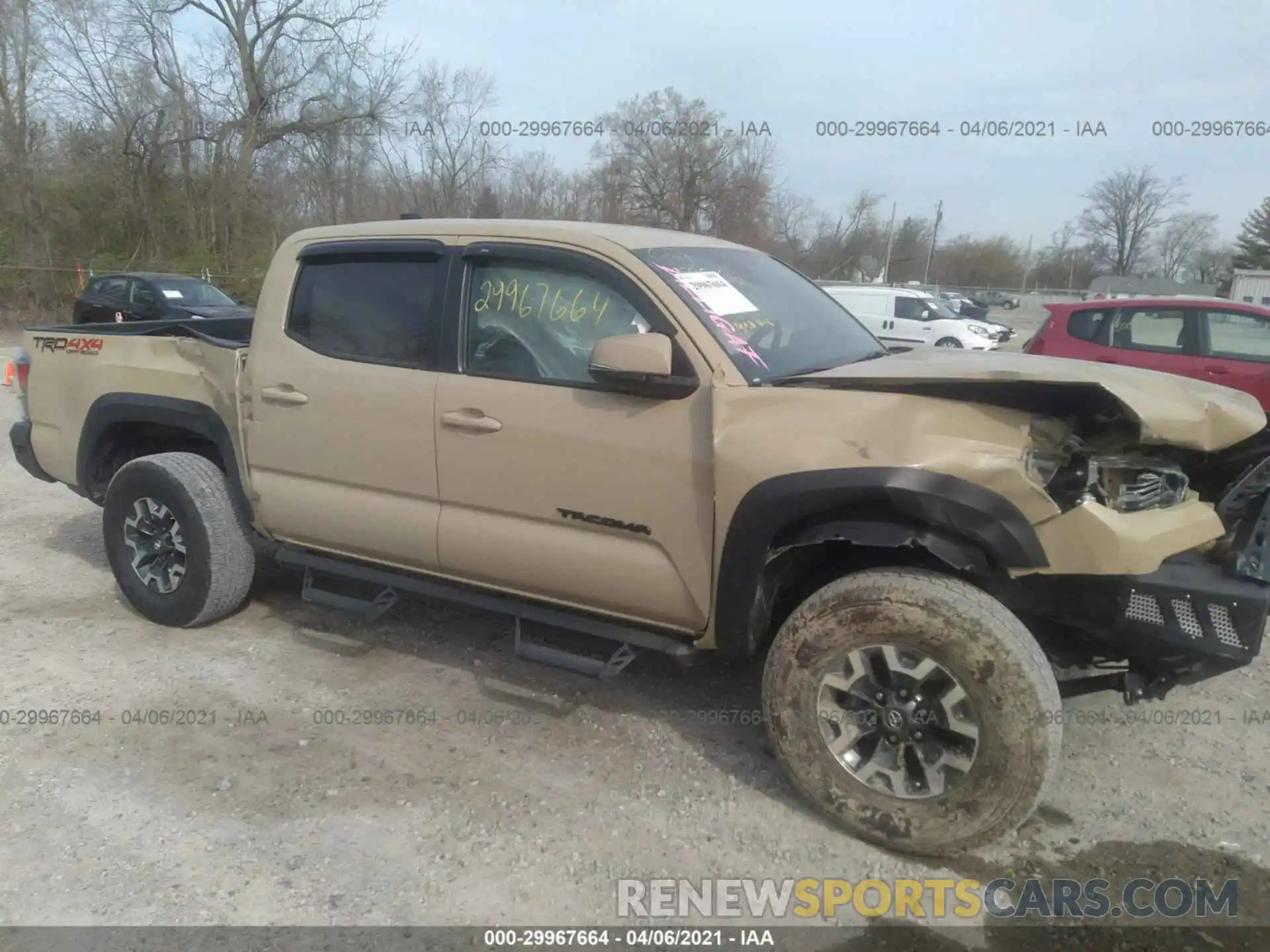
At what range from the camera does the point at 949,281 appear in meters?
A: 61.5

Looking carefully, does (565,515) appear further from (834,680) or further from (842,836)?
(842,836)

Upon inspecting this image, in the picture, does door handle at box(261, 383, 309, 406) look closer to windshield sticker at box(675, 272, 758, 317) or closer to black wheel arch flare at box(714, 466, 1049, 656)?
windshield sticker at box(675, 272, 758, 317)

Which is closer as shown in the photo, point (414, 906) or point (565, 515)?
point (414, 906)

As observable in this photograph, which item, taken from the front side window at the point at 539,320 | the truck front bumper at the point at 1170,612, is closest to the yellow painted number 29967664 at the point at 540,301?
the front side window at the point at 539,320

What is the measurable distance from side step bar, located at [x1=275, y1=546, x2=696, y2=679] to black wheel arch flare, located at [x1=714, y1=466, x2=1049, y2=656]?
0.31 m

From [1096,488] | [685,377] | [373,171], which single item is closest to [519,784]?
[685,377]

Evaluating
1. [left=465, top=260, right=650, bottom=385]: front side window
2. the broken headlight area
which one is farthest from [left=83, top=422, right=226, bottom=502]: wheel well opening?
the broken headlight area

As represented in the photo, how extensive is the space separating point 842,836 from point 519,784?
113cm

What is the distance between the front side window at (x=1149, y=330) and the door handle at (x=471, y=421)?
28.2ft

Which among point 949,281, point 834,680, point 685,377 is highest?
point 949,281

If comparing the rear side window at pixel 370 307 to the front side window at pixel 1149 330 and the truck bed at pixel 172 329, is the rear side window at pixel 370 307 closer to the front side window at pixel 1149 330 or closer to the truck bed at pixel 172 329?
the truck bed at pixel 172 329

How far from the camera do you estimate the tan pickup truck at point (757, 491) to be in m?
2.75

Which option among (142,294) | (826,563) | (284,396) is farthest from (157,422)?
(142,294)

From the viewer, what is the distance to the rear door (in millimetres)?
9195
